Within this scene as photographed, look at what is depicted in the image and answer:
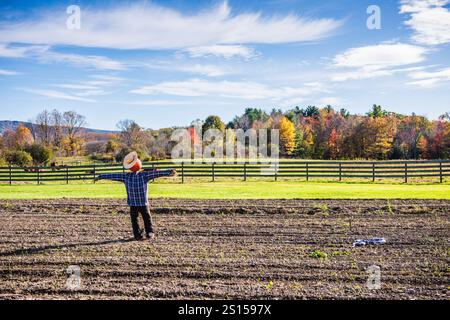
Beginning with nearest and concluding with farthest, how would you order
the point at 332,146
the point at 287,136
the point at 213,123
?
the point at 213,123 → the point at 287,136 → the point at 332,146

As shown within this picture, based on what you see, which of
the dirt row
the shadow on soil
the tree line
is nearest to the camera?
the dirt row

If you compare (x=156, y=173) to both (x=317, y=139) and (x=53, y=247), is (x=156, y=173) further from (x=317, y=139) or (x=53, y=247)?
(x=317, y=139)

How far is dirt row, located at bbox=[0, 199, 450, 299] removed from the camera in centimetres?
652

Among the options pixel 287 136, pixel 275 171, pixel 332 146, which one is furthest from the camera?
pixel 332 146

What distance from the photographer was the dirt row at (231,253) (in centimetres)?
652

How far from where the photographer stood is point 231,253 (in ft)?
28.1

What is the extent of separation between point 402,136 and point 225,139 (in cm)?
2991

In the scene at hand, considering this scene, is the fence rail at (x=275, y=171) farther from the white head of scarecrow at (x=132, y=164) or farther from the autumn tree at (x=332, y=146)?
the autumn tree at (x=332, y=146)

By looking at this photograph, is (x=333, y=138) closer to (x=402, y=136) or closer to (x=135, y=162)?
(x=402, y=136)

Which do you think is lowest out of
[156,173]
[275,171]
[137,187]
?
[275,171]

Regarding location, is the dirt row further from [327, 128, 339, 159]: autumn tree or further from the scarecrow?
[327, 128, 339, 159]: autumn tree

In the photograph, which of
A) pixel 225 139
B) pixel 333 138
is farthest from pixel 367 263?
pixel 333 138

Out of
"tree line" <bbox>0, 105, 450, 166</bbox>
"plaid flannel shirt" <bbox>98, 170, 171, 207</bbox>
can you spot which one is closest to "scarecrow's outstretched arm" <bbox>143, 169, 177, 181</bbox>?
"plaid flannel shirt" <bbox>98, 170, 171, 207</bbox>

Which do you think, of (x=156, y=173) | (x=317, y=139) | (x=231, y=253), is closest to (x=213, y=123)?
(x=317, y=139)
